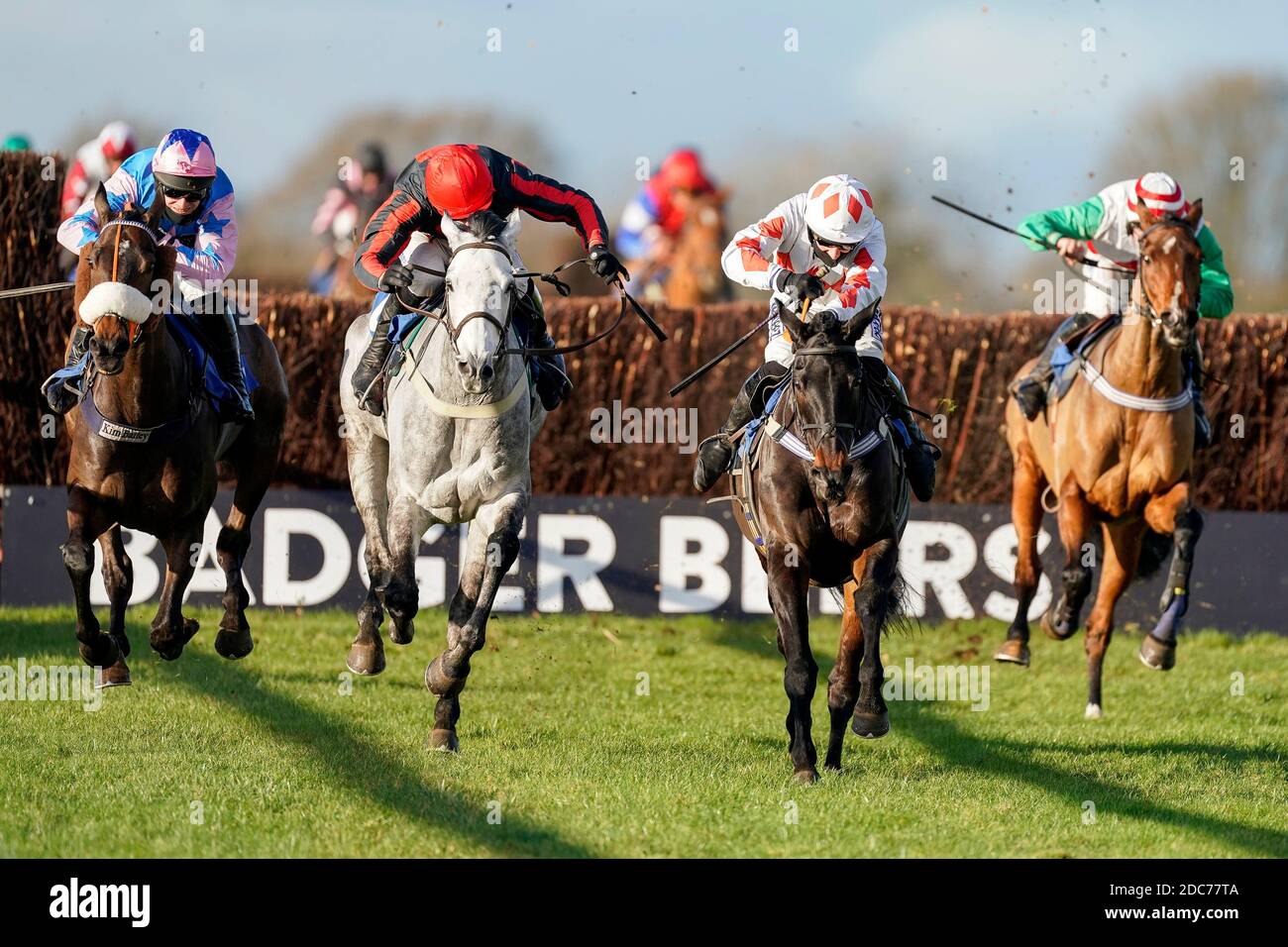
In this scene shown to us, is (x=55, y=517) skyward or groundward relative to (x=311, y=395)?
→ groundward

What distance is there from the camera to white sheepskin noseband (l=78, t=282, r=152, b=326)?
7008mm

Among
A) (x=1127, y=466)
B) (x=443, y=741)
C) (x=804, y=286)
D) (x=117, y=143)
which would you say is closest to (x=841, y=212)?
(x=804, y=286)

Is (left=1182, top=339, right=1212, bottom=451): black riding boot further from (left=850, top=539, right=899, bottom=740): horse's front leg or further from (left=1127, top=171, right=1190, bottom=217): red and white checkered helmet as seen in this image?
(left=850, top=539, right=899, bottom=740): horse's front leg

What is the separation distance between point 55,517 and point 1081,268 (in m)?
6.80

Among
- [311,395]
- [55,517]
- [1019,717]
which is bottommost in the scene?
[1019,717]

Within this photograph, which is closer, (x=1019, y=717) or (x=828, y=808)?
(x=828, y=808)

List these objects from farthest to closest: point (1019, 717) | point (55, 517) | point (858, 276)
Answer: point (55, 517) → point (1019, 717) → point (858, 276)

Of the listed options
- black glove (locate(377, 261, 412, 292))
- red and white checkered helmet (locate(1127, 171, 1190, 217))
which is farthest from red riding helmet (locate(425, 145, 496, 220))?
red and white checkered helmet (locate(1127, 171, 1190, 217))

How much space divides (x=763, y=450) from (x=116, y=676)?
3560 mm

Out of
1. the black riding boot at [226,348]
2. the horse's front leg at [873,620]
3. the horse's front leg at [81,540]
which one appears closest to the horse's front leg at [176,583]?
the horse's front leg at [81,540]

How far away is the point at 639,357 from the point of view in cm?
1250

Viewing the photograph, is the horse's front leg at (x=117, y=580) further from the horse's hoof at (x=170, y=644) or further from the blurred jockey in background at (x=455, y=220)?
the blurred jockey in background at (x=455, y=220)
